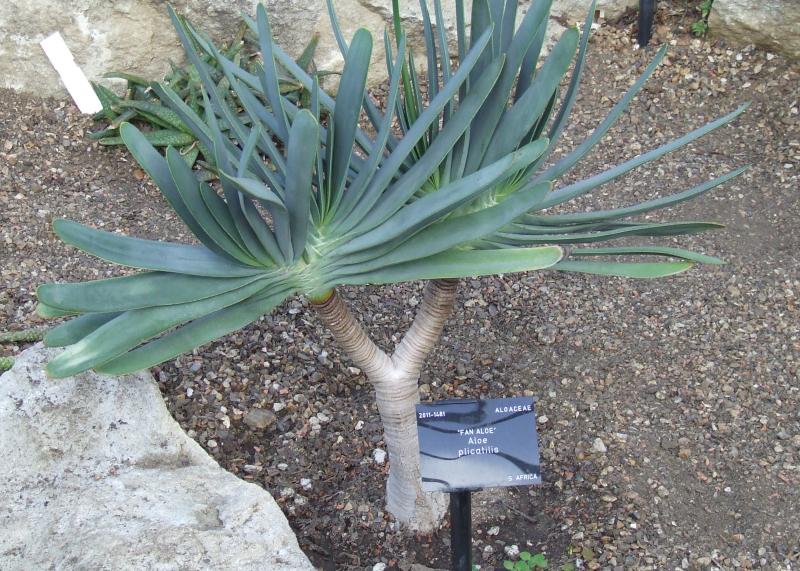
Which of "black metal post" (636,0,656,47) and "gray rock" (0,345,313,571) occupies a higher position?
"black metal post" (636,0,656,47)

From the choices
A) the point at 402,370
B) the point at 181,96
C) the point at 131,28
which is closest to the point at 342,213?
the point at 402,370

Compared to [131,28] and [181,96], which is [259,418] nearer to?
[181,96]

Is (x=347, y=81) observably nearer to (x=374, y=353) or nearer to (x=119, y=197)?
(x=374, y=353)

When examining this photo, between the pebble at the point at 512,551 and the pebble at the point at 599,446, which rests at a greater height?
the pebble at the point at 599,446

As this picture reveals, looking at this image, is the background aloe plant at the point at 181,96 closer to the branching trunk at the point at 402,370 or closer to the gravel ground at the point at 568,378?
the gravel ground at the point at 568,378

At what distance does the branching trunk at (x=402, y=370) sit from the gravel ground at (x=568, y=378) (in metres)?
0.15

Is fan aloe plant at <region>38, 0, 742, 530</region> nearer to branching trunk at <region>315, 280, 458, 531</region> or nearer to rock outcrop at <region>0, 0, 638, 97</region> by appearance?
Result: branching trunk at <region>315, 280, 458, 531</region>

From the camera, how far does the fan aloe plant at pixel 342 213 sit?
1271 mm

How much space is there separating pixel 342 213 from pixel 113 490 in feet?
2.32

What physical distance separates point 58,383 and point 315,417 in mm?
655

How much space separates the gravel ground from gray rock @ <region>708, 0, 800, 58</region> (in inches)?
12.7

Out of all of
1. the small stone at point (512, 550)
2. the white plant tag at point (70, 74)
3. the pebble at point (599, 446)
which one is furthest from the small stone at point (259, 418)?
the white plant tag at point (70, 74)

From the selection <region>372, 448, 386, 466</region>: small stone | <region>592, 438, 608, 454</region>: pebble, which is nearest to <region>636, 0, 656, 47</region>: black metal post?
<region>592, 438, 608, 454</region>: pebble

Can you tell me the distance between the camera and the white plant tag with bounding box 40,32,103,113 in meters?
3.26
